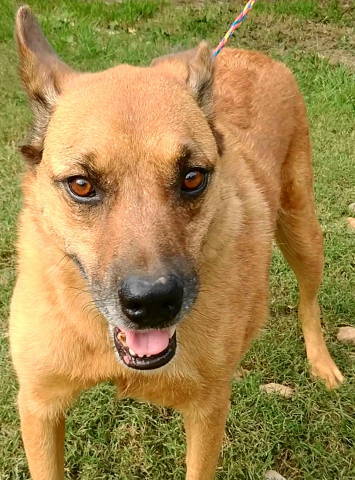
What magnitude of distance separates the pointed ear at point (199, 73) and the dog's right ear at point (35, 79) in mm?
492

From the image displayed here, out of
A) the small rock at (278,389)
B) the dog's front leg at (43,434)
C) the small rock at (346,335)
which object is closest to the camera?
the dog's front leg at (43,434)

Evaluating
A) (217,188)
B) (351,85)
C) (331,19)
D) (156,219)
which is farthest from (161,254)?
(331,19)

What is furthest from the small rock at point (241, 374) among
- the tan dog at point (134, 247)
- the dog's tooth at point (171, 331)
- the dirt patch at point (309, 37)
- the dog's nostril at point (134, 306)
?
the dirt patch at point (309, 37)

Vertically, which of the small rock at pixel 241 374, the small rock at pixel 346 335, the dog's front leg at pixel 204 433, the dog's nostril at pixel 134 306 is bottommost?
the small rock at pixel 346 335

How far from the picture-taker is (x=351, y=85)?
7602mm

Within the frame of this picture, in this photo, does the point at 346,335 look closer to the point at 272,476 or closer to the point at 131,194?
the point at 272,476

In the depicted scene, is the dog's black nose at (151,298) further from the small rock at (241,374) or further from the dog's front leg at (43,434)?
the small rock at (241,374)

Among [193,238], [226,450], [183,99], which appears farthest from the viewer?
[226,450]

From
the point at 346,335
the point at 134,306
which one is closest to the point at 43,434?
the point at 134,306

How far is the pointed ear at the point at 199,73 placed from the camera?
284 cm

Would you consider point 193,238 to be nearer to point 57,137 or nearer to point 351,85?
point 57,137

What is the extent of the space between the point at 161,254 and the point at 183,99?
0.76m

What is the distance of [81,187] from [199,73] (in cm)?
86

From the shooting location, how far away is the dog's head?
2.23 metres
